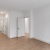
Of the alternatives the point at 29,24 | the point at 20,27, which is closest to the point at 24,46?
the point at 29,24

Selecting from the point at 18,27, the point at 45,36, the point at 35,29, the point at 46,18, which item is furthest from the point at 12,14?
the point at 45,36

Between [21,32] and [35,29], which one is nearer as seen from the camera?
[35,29]

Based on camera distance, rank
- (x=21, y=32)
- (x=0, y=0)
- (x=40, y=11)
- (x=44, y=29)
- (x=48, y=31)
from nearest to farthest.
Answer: (x=0, y=0), (x=48, y=31), (x=44, y=29), (x=40, y=11), (x=21, y=32)

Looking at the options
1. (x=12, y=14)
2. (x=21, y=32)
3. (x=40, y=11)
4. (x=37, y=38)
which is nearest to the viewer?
(x=40, y=11)

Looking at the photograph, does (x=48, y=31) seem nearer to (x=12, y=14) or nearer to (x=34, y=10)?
(x=34, y=10)

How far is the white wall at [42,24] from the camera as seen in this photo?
4.76 metres

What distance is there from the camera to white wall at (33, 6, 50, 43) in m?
4.76

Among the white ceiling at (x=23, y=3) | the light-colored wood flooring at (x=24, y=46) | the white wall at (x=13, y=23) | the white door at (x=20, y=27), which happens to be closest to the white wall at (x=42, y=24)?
the light-colored wood flooring at (x=24, y=46)

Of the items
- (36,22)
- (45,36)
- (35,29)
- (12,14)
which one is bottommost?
(45,36)

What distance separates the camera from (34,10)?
604cm

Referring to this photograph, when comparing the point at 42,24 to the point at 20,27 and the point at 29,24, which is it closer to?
the point at 29,24

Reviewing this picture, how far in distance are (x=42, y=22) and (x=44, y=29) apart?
59cm

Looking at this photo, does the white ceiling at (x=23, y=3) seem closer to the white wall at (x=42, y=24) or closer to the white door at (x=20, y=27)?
the white wall at (x=42, y=24)

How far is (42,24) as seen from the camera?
5199 millimetres
